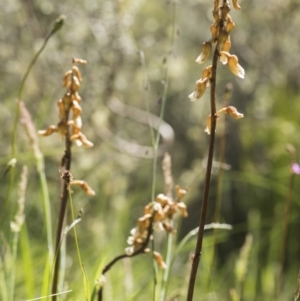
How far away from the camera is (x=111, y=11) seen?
3861mm

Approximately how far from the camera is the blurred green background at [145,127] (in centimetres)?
356

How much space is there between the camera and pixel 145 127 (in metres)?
5.45

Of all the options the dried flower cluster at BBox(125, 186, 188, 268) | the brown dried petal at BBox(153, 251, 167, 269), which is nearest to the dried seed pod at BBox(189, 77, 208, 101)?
the dried flower cluster at BBox(125, 186, 188, 268)

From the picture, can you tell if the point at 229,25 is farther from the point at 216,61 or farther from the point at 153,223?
the point at 153,223

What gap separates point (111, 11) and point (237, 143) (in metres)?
2.04

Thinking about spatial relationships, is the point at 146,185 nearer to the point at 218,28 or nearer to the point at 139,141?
the point at 139,141

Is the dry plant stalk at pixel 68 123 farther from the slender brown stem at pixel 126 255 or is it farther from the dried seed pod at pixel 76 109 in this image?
the slender brown stem at pixel 126 255

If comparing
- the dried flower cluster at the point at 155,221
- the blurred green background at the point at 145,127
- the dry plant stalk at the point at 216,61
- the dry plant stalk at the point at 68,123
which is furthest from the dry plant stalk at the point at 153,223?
the blurred green background at the point at 145,127

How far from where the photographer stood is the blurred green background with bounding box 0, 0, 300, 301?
3.56 meters

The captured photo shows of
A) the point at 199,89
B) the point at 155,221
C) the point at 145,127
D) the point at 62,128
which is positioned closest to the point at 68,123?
the point at 62,128

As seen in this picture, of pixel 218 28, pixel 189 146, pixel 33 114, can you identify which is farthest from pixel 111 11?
pixel 218 28

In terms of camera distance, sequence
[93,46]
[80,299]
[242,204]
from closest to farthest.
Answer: [80,299], [93,46], [242,204]

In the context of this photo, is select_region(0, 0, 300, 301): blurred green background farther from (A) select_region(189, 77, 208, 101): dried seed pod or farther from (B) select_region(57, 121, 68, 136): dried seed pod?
(A) select_region(189, 77, 208, 101): dried seed pod

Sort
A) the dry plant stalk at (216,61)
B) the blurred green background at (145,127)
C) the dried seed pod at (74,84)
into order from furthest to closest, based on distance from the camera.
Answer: the blurred green background at (145,127), the dried seed pod at (74,84), the dry plant stalk at (216,61)
